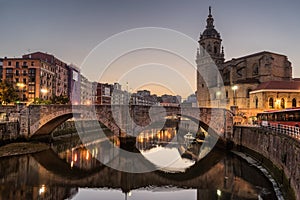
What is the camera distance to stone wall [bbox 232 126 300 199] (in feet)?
51.7

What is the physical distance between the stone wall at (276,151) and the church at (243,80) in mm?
6962

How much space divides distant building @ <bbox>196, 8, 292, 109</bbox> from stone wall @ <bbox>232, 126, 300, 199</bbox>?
15373 millimetres

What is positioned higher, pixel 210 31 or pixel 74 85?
pixel 210 31

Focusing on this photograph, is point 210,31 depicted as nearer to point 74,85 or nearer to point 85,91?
point 74,85

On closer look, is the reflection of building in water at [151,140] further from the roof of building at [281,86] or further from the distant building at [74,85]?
the distant building at [74,85]

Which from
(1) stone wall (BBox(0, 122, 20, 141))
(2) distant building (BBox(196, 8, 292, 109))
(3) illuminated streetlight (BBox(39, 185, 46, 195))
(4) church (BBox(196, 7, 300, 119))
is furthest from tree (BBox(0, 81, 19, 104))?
(2) distant building (BBox(196, 8, 292, 109))

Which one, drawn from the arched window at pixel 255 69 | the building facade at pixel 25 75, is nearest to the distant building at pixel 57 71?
the building facade at pixel 25 75

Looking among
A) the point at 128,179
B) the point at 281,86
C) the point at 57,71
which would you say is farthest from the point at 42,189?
the point at 57,71

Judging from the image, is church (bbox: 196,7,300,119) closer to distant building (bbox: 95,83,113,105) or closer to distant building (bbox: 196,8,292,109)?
distant building (bbox: 196,8,292,109)

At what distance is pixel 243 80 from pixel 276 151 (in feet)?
128

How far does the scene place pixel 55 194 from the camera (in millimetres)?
19156

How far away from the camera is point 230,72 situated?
6097 centimetres

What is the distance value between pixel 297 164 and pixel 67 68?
81.0m

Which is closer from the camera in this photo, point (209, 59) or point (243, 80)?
point (243, 80)
